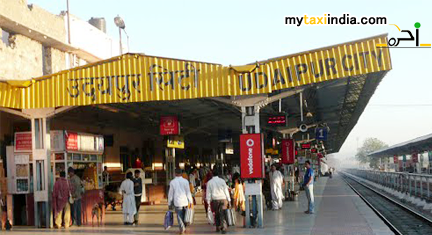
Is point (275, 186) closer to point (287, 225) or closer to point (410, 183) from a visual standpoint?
point (287, 225)

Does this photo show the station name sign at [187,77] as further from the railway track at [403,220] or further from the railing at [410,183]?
the railing at [410,183]

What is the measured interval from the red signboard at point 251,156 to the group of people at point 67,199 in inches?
196

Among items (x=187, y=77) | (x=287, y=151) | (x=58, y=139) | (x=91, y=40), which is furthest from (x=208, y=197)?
(x=91, y=40)

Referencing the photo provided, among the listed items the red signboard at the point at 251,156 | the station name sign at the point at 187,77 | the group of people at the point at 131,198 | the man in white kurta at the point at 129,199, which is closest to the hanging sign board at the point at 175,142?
the group of people at the point at 131,198

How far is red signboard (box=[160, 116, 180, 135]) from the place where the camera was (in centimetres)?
2034

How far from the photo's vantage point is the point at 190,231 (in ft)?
50.0

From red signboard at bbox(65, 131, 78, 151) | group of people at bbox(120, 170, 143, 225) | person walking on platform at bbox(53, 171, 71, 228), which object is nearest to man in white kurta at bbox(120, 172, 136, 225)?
group of people at bbox(120, 170, 143, 225)

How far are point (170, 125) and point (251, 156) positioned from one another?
231 inches

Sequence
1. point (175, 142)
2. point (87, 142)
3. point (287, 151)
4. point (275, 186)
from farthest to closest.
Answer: point (287, 151)
point (175, 142)
point (275, 186)
point (87, 142)

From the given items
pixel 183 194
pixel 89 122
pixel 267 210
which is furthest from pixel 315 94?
pixel 183 194

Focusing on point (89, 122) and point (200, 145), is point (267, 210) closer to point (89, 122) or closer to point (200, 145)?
point (89, 122)

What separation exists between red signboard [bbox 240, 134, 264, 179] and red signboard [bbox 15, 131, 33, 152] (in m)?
6.46

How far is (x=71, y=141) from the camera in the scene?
1831cm

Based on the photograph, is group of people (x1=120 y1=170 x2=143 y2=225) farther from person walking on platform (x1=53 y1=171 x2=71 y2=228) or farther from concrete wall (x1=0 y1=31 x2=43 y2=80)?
concrete wall (x1=0 y1=31 x2=43 y2=80)
